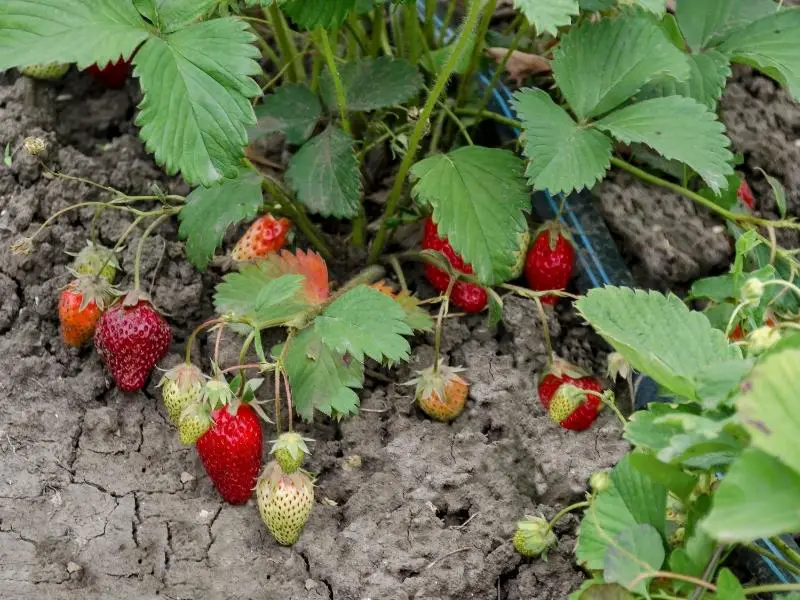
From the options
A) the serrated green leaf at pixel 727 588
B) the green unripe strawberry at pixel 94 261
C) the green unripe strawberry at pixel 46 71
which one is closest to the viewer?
Result: the serrated green leaf at pixel 727 588

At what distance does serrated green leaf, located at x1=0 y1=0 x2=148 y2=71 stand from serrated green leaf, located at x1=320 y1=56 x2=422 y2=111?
0.44 metres

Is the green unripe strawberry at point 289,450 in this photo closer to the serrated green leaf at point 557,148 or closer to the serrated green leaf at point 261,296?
the serrated green leaf at point 261,296

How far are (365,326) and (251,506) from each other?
31 centimetres

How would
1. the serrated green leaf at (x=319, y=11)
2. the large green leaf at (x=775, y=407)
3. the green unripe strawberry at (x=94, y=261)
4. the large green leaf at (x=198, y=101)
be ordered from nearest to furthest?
the large green leaf at (x=775, y=407), the large green leaf at (x=198, y=101), the serrated green leaf at (x=319, y=11), the green unripe strawberry at (x=94, y=261)

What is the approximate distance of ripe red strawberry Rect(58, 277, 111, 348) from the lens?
5.11 feet

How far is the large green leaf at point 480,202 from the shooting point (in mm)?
1506

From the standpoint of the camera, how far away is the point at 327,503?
146cm

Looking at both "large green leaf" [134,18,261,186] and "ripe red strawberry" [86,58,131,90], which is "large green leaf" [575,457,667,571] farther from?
"ripe red strawberry" [86,58,131,90]

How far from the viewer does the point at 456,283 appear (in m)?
1.67

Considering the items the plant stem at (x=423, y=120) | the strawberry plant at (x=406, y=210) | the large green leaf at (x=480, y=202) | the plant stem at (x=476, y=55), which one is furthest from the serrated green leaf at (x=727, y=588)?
the plant stem at (x=476, y=55)

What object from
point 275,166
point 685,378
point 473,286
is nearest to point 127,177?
point 275,166

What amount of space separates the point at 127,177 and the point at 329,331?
64 centimetres

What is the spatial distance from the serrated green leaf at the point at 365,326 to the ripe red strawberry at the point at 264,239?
0.28 metres

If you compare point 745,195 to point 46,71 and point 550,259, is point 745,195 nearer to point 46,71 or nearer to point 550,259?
point 550,259
